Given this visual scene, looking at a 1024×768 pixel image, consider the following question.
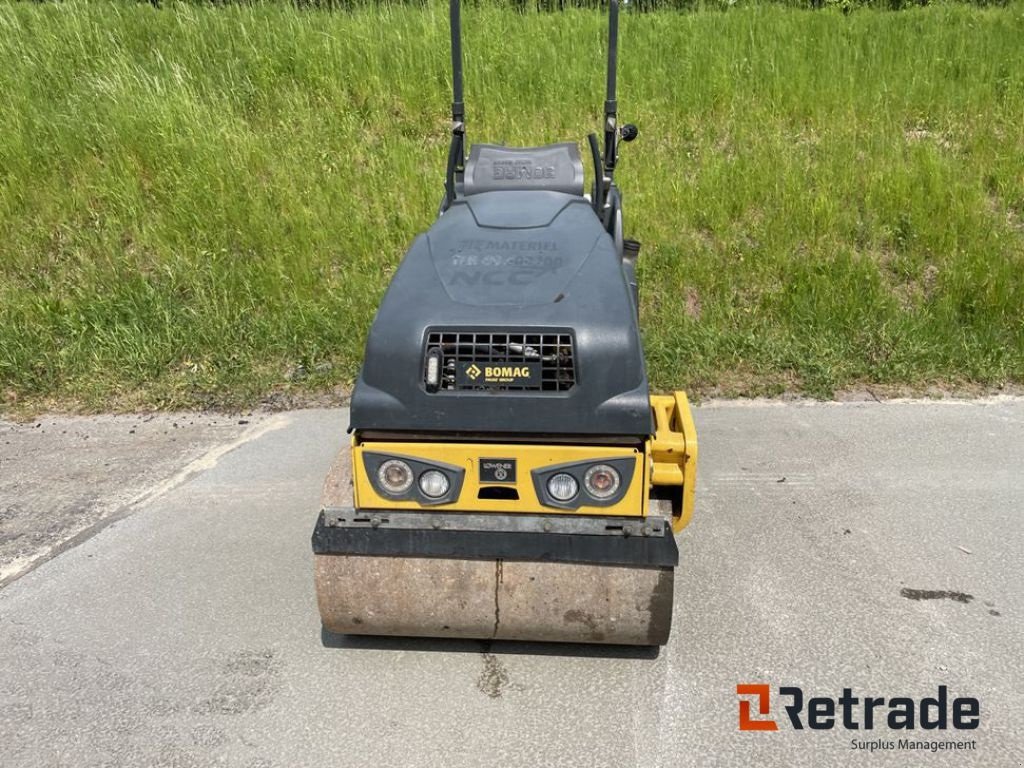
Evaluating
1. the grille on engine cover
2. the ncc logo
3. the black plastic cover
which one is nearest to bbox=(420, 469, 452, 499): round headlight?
the black plastic cover

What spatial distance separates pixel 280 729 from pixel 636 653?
1.13 metres

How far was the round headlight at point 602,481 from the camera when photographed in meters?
2.40

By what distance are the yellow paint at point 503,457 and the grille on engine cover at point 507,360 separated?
0.58 ft

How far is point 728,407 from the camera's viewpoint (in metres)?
4.72

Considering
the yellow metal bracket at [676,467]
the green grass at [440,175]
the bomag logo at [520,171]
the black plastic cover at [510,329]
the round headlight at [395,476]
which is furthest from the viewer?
the green grass at [440,175]

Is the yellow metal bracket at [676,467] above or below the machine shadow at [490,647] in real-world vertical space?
above

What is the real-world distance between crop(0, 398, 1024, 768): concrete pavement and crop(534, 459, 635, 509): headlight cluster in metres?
0.61

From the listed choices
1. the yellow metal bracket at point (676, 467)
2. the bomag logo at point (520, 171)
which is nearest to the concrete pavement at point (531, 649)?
the yellow metal bracket at point (676, 467)

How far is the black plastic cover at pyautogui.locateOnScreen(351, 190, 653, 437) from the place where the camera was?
91.7 inches

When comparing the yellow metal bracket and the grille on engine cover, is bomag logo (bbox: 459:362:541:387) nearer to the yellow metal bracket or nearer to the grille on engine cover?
the grille on engine cover

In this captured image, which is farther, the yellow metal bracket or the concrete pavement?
the yellow metal bracket

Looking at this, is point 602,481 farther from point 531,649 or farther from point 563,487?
point 531,649

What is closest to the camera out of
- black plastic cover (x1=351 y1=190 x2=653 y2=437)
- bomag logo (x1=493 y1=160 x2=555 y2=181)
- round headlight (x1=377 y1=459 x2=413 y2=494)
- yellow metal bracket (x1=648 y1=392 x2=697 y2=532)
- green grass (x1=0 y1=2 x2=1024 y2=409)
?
black plastic cover (x1=351 y1=190 x2=653 y2=437)

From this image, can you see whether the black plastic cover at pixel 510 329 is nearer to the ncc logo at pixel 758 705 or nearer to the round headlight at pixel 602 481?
the round headlight at pixel 602 481
